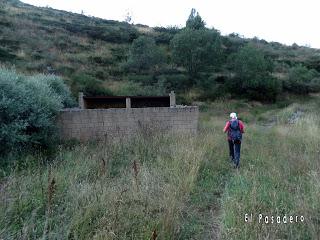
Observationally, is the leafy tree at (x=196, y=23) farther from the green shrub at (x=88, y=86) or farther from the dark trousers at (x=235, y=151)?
the dark trousers at (x=235, y=151)

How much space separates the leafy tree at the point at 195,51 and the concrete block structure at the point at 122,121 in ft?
56.6

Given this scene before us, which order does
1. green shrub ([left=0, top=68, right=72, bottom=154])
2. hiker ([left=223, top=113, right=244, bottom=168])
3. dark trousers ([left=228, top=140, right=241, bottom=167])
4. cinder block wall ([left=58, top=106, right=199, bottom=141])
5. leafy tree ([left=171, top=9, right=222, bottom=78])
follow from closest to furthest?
green shrub ([left=0, top=68, right=72, bottom=154])
dark trousers ([left=228, top=140, right=241, bottom=167])
hiker ([left=223, top=113, right=244, bottom=168])
cinder block wall ([left=58, top=106, right=199, bottom=141])
leafy tree ([left=171, top=9, right=222, bottom=78])

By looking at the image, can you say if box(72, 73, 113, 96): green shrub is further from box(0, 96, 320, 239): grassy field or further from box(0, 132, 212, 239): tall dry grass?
box(0, 132, 212, 239): tall dry grass

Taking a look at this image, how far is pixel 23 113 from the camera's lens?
8516 mm

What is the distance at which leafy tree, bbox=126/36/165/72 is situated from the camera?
2903cm

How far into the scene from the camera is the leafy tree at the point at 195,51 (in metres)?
28.4

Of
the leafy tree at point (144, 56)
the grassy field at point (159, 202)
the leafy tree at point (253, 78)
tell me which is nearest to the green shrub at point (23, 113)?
the grassy field at point (159, 202)

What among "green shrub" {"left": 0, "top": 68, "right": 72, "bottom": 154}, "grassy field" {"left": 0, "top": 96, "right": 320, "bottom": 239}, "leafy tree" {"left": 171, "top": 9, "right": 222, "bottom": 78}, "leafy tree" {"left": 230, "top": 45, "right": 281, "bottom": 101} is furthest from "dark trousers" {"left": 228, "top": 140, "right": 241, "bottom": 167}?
"leafy tree" {"left": 171, "top": 9, "right": 222, "bottom": 78}

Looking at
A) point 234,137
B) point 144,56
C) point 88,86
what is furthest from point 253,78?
point 234,137

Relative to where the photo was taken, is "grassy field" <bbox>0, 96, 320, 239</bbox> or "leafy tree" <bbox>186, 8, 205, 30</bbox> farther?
"leafy tree" <bbox>186, 8, 205, 30</bbox>

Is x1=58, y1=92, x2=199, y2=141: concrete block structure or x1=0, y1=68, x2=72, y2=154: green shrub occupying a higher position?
x1=0, y1=68, x2=72, y2=154: green shrub

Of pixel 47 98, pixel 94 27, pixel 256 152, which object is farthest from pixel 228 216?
pixel 94 27

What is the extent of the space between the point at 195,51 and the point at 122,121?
17973 millimetres

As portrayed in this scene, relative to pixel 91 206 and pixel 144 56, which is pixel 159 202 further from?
pixel 144 56
